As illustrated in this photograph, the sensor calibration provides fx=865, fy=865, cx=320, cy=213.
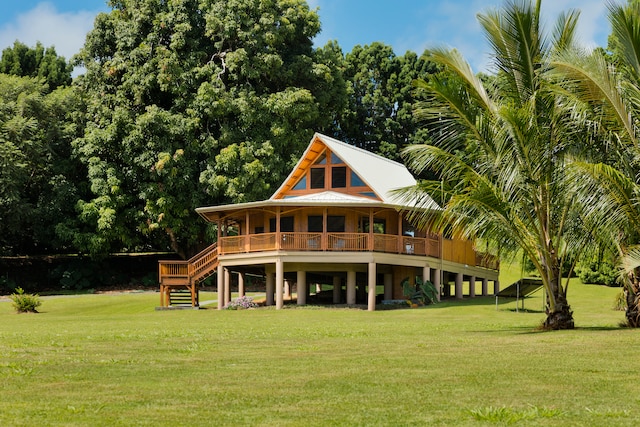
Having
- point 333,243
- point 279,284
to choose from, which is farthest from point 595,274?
point 279,284

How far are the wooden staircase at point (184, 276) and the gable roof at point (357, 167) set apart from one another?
415 centimetres

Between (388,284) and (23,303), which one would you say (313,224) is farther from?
(23,303)

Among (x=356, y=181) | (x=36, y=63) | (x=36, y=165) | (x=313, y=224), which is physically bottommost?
(x=313, y=224)

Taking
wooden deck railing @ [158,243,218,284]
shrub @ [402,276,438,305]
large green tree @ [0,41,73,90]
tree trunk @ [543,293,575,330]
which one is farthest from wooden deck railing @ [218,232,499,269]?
large green tree @ [0,41,73,90]

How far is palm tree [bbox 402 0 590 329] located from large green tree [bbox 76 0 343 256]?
24.7 metres

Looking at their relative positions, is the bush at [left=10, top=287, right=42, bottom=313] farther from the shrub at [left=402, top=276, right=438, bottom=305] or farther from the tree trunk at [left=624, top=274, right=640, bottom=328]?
the tree trunk at [left=624, top=274, right=640, bottom=328]

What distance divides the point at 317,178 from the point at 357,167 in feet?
6.65

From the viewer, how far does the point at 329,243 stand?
3175 cm

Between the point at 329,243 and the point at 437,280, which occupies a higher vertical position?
the point at 329,243

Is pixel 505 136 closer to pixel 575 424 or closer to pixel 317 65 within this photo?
pixel 575 424

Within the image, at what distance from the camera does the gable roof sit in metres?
34.4

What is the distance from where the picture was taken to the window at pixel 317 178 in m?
36.0

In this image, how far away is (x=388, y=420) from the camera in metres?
7.93

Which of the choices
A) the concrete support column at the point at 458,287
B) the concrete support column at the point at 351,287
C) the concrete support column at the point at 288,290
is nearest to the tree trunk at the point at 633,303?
the concrete support column at the point at 351,287
